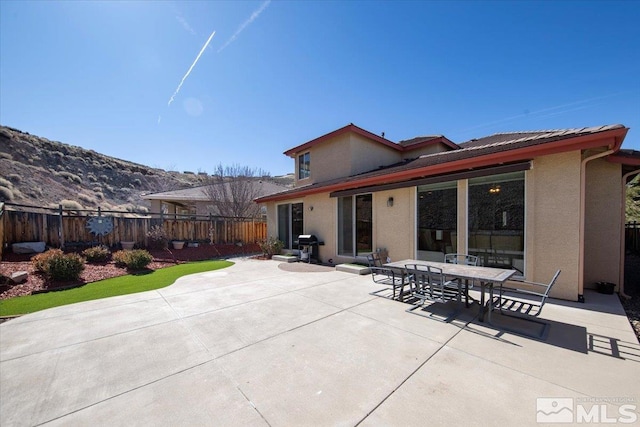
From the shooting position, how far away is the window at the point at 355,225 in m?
9.55

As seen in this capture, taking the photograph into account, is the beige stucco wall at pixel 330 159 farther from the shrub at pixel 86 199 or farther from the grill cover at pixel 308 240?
the shrub at pixel 86 199

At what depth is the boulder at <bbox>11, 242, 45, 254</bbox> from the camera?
9.73 metres

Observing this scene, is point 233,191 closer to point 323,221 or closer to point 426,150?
point 323,221

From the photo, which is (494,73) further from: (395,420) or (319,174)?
(395,420)

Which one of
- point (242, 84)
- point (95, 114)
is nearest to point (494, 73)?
point (242, 84)

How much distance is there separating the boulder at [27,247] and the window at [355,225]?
40.3 ft

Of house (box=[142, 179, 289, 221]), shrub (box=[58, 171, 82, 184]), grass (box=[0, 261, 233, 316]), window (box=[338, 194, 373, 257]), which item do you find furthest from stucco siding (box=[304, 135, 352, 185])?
shrub (box=[58, 171, 82, 184])

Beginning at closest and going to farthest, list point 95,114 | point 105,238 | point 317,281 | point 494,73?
point 317,281, point 494,73, point 105,238, point 95,114

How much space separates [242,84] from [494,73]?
10.9 metres

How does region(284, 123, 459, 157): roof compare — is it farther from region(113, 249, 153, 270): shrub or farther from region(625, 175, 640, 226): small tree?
region(625, 175, 640, 226): small tree

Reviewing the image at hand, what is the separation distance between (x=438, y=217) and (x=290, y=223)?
8.00m

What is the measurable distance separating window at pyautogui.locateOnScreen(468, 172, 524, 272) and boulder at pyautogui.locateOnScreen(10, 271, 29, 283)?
41.2ft

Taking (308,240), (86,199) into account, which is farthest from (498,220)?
(86,199)

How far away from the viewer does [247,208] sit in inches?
821
